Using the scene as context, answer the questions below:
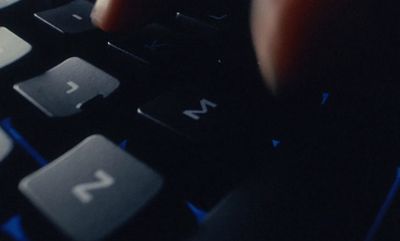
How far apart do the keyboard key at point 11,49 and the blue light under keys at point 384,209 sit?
415mm

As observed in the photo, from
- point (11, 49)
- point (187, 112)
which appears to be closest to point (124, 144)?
point (187, 112)

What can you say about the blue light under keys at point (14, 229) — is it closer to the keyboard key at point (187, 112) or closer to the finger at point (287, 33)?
the keyboard key at point (187, 112)

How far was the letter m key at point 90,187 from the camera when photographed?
14.1 inches

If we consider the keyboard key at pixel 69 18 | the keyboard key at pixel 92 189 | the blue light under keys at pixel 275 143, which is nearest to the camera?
the keyboard key at pixel 92 189

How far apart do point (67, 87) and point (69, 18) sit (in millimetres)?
139

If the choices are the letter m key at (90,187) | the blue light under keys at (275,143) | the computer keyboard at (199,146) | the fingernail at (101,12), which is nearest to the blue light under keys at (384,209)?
the computer keyboard at (199,146)

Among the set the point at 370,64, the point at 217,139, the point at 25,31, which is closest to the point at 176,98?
the point at 217,139

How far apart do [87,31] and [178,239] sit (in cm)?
32

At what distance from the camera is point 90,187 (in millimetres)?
365

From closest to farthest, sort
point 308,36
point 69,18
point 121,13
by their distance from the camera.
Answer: point 308,36 < point 121,13 < point 69,18

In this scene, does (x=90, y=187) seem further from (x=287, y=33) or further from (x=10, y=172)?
(x=287, y=33)

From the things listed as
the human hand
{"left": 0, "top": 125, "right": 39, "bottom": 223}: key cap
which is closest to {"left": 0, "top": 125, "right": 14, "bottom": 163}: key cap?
{"left": 0, "top": 125, "right": 39, "bottom": 223}: key cap

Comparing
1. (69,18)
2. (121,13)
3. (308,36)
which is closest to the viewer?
(308,36)

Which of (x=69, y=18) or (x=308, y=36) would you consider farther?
(x=69, y=18)
